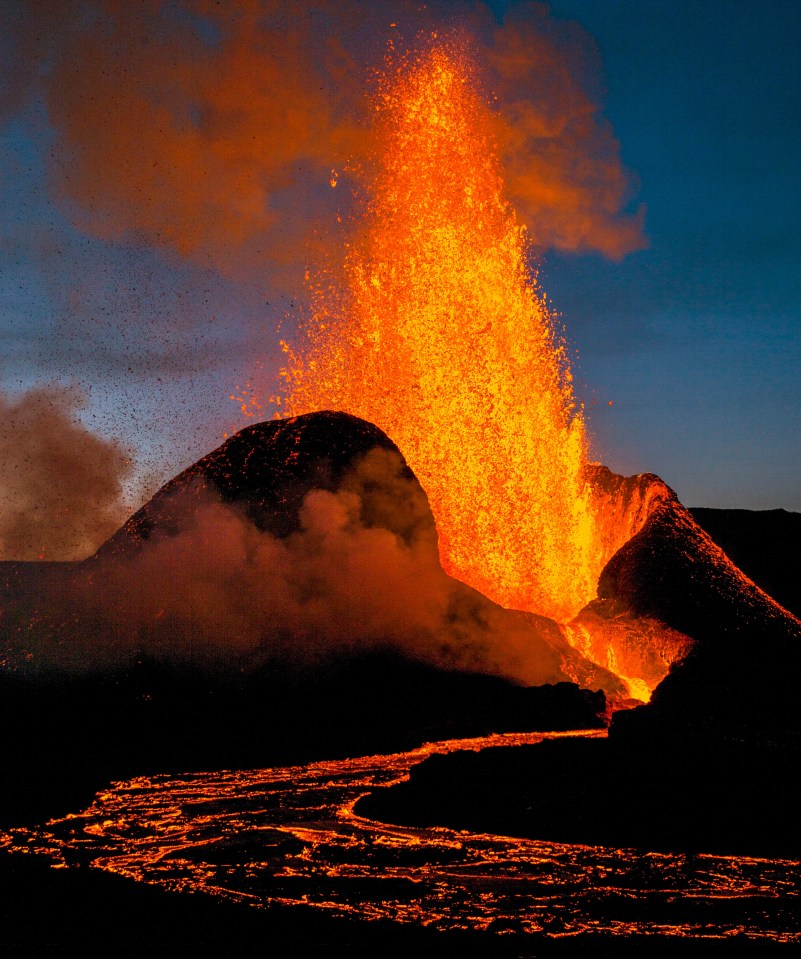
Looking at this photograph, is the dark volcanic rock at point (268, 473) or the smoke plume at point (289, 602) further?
the dark volcanic rock at point (268, 473)

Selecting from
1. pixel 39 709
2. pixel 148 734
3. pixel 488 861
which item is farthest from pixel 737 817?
pixel 39 709

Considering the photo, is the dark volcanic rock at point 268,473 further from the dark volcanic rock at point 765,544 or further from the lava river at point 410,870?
the dark volcanic rock at point 765,544

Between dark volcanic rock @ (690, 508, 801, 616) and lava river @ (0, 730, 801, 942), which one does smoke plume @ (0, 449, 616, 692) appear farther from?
dark volcanic rock @ (690, 508, 801, 616)

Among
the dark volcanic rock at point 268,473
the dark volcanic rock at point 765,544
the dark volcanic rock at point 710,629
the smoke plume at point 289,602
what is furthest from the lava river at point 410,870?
the dark volcanic rock at point 765,544

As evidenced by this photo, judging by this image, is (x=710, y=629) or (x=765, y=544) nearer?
(x=710, y=629)

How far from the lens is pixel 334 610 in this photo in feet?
120

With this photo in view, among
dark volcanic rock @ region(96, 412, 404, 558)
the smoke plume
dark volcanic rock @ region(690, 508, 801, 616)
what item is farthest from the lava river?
dark volcanic rock @ region(690, 508, 801, 616)

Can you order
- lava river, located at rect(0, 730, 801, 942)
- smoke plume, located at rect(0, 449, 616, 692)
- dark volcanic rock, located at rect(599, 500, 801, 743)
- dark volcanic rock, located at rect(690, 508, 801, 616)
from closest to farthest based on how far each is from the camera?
lava river, located at rect(0, 730, 801, 942)
dark volcanic rock, located at rect(599, 500, 801, 743)
smoke plume, located at rect(0, 449, 616, 692)
dark volcanic rock, located at rect(690, 508, 801, 616)

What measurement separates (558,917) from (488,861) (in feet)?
9.66

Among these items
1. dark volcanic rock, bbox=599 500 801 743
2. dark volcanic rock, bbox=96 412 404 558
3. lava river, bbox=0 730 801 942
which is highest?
dark volcanic rock, bbox=96 412 404 558

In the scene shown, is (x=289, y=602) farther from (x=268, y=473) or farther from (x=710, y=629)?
(x=710, y=629)

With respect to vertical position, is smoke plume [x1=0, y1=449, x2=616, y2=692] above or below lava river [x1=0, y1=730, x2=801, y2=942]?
above

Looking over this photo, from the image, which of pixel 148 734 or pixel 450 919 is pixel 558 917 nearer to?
pixel 450 919

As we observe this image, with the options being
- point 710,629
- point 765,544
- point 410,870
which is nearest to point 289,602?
point 710,629
